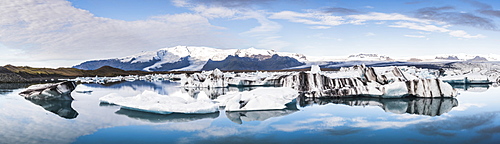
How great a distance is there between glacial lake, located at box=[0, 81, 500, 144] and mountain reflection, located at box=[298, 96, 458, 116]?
0.03m

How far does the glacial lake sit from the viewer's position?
486cm

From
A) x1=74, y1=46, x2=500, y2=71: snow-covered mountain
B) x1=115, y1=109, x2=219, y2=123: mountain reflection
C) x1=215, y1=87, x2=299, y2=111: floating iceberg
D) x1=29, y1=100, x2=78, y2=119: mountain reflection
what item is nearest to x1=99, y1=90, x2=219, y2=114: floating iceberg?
x1=115, y1=109, x2=219, y2=123: mountain reflection

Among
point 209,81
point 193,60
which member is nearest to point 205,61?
point 193,60

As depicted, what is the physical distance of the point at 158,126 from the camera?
227 inches

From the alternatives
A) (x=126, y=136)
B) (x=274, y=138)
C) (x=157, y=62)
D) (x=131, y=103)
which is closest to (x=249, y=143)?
(x=274, y=138)

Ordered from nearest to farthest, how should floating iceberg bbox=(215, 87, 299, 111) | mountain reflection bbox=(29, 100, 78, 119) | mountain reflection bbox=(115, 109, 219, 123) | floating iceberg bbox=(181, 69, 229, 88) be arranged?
mountain reflection bbox=(115, 109, 219, 123) → mountain reflection bbox=(29, 100, 78, 119) → floating iceberg bbox=(215, 87, 299, 111) → floating iceberg bbox=(181, 69, 229, 88)

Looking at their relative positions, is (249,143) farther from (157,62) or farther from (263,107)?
(157,62)

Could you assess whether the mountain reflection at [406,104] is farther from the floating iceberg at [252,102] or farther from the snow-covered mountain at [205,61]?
the snow-covered mountain at [205,61]

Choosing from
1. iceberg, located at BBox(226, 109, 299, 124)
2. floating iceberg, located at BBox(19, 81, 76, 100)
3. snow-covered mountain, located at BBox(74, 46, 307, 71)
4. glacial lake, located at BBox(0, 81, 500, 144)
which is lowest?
glacial lake, located at BBox(0, 81, 500, 144)

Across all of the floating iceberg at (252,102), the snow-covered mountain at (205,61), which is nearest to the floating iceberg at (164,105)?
the floating iceberg at (252,102)

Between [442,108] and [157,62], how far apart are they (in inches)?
6373

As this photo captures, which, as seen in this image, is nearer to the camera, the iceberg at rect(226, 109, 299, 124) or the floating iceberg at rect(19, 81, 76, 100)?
the iceberg at rect(226, 109, 299, 124)

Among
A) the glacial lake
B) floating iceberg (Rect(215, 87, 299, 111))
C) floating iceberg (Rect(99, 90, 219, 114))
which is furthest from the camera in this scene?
floating iceberg (Rect(215, 87, 299, 111))

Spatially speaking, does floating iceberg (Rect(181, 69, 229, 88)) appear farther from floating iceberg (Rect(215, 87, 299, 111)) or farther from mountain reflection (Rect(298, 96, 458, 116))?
floating iceberg (Rect(215, 87, 299, 111))
